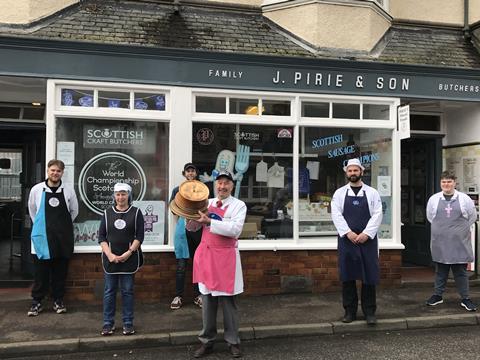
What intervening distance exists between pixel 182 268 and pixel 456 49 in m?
5.90

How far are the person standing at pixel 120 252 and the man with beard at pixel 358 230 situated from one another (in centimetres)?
237

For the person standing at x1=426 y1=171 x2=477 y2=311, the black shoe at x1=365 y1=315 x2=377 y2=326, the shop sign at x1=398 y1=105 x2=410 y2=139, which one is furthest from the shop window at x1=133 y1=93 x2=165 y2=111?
the person standing at x1=426 y1=171 x2=477 y2=311

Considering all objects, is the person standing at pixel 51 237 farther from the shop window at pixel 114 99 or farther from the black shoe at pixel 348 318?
the black shoe at pixel 348 318

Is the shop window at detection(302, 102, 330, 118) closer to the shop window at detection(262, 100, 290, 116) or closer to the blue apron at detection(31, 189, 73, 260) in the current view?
the shop window at detection(262, 100, 290, 116)

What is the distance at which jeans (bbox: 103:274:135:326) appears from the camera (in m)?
5.53

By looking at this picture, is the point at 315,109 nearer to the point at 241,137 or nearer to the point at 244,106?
the point at 244,106

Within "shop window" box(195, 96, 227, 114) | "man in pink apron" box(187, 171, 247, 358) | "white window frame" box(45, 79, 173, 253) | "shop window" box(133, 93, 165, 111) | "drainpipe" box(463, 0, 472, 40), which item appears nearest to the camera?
"man in pink apron" box(187, 171, 247, 358)

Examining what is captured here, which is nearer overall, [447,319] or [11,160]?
[447,319]

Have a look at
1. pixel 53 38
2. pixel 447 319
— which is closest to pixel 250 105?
pixel 53 38

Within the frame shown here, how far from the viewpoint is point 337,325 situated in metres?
5.96

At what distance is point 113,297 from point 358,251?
9.35 ft

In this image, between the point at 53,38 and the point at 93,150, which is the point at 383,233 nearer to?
the point at 93,150

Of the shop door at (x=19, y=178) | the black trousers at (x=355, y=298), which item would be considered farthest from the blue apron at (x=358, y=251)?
the shop door at (x=19, y=178)

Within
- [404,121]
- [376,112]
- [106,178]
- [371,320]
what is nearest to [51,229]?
[106,178]
